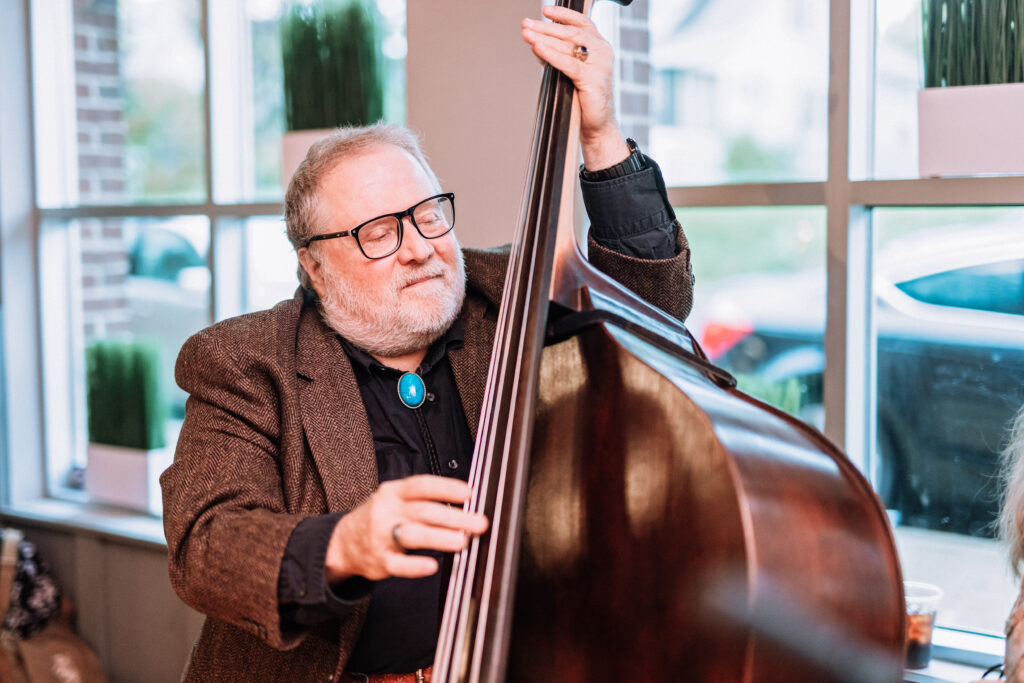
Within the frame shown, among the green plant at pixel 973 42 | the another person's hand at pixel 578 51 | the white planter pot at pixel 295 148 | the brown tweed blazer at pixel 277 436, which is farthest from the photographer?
the white planter pot at pixel 295 148

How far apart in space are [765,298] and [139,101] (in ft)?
6.93

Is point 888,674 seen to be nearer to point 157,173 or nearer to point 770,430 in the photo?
point 770,430

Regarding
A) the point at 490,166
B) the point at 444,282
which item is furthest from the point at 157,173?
the point at 444,282

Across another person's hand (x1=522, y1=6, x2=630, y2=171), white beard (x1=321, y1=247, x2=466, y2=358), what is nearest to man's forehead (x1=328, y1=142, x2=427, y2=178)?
white beard (x1=321, y1=247, x2=466, y2=358)

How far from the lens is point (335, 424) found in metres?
1.41

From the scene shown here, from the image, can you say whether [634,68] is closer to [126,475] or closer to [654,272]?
[654,272]

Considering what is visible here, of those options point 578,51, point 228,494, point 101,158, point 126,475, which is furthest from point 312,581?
point 101,158

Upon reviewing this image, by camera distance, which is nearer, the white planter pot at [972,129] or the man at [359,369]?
the man at [359,369]

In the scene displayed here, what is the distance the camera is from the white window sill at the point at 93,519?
2.84 meters

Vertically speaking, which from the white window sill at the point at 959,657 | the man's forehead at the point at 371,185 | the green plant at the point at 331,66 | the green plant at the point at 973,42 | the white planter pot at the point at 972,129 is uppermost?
the green plant at the point at 331,66

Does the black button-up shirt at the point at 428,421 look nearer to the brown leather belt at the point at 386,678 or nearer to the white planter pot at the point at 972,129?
the brown leather belt at the point at 386,678

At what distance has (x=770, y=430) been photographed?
78 centimetres

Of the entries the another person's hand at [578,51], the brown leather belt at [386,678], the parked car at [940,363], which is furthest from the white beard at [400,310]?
the parked car at [940,363]

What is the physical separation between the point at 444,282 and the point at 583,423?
29.3 inches
